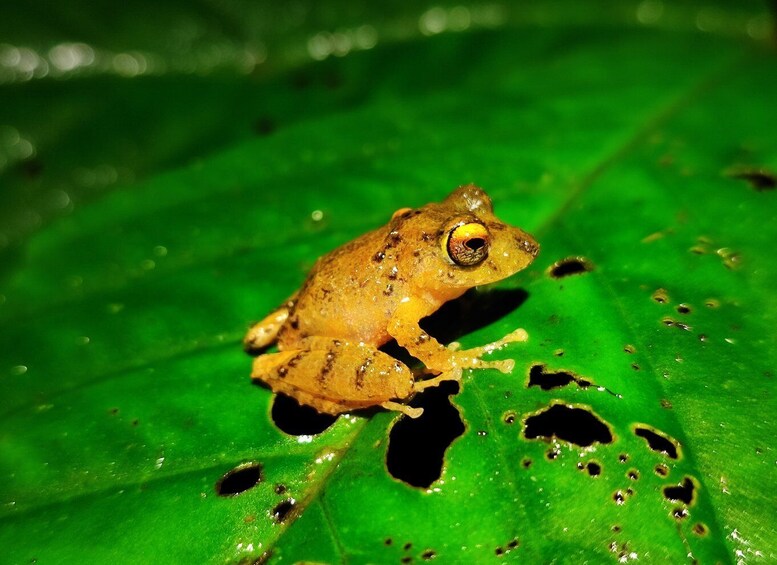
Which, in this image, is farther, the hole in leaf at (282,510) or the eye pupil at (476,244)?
the eye pupil at (476,244)

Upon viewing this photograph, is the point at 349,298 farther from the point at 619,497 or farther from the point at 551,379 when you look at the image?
the point at 619,497

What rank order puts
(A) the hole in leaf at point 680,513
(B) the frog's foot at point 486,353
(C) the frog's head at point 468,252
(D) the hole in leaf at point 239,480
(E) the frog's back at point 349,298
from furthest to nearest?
(E) the frog's back at point 349,298 → (C) the frog's head at point 468,252 → (B) the frog's foot at point 486,353 → (D) the hole in leaf at point 239,480 → (A) the hole in leaf at point 680,513

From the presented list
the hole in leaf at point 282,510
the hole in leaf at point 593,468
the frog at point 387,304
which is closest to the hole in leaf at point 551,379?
the frog at point 387,304

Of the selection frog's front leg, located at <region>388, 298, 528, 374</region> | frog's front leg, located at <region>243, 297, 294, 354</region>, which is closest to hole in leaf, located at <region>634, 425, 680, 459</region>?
frog's front leg, located at <region>388, 298, 528, 374</region>

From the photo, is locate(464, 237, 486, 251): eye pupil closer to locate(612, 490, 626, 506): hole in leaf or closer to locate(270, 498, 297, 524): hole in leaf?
locate(612, 490, 626, 506): hole in leaf

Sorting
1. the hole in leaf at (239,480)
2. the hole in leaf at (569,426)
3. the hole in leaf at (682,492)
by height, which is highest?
the hole in leaf at (239,480)

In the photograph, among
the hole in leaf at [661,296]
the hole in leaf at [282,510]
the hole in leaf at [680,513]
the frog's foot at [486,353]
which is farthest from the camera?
the hole in leaf at [661,296]

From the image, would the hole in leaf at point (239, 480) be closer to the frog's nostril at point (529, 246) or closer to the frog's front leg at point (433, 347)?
the frog's front leg at point (433, 347)
